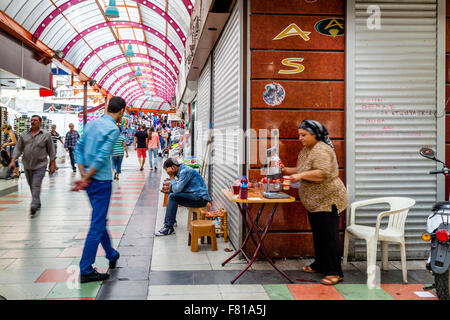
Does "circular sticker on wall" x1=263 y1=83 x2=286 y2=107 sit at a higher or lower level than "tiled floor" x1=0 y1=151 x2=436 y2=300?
higher

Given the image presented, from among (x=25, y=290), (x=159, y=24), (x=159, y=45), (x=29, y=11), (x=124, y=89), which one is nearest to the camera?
(x=25, y=290)

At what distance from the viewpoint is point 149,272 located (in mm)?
4051

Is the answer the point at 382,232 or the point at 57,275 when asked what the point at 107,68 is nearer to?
the point at 57,275

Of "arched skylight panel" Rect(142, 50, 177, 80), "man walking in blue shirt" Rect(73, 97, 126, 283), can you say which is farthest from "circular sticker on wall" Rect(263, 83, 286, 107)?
"arched skylight panel" Rect(142, 50, 177, 80)

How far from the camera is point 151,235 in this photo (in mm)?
5656

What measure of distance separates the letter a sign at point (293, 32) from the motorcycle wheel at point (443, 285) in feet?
9.28

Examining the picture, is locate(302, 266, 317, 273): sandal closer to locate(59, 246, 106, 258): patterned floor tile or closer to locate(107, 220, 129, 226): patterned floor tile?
locate(59, 246, 106, 258): patterned floor tile

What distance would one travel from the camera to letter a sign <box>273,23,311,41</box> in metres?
4.50

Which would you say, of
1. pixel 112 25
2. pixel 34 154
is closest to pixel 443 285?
pixel 34 154

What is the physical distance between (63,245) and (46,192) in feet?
15.7

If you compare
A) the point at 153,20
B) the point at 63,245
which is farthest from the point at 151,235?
the point at 153,20

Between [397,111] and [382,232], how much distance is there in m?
1.52

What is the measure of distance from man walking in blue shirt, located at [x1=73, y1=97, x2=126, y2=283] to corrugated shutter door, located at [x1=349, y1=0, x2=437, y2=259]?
2.77 metres

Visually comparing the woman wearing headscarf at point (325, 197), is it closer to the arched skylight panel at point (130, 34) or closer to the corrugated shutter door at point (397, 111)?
the corrugated shutter door at point (397, 111)
